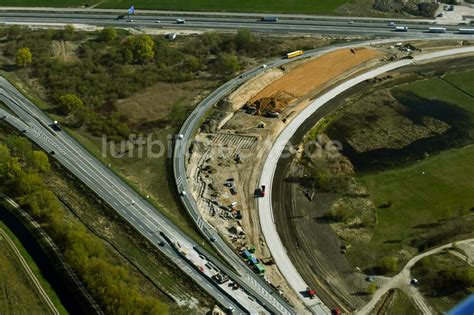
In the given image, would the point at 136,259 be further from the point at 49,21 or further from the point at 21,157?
the point at 49,21

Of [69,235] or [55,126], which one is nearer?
[69,235]

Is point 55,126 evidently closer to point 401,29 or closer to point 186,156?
point 186,156

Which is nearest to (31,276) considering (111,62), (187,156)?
(187,156)

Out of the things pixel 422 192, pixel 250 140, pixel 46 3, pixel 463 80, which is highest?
pixel 46 3

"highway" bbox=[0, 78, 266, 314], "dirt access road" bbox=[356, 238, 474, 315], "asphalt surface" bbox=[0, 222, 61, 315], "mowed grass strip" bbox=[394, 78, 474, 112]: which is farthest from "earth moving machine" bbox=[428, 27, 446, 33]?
"asphalt surface" bbox=[0, 222, 61, 315]

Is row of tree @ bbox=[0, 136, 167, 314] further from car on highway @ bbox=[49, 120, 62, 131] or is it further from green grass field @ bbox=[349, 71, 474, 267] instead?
green grass field @ bbox=[349, 71, 474, 267]

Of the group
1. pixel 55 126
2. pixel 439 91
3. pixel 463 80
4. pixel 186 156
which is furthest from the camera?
pixel 463 80
